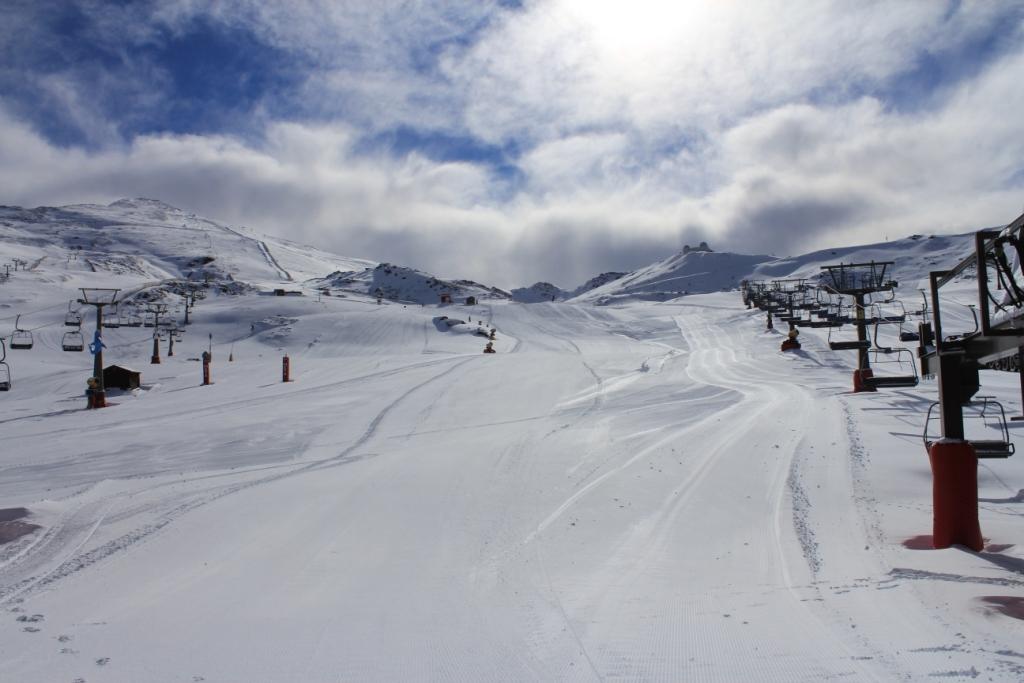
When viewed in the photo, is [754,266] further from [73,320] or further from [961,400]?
[961,400]

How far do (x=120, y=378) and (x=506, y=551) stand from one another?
27.9 meters

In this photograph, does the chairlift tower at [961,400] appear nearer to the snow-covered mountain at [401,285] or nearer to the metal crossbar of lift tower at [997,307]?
the metal crossbar of lift tower at [997,307]

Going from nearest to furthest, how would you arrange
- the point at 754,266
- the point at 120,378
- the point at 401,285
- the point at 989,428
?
1. the point at 989,428
2. the point at 120,378
3. the point at 401,285
4. the point at 754,266

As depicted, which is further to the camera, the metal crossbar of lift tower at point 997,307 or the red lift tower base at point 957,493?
the red lift tower base at point 957,493

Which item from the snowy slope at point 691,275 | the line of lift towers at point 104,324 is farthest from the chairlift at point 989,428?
the snowy slope at point 691,275

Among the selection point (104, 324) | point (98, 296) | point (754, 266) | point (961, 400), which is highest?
point (754, 266)

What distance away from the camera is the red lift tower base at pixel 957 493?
6.20 meters

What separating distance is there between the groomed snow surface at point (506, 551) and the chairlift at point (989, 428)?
619mm

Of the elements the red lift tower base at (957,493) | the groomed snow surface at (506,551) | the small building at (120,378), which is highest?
the small building at (120,378)

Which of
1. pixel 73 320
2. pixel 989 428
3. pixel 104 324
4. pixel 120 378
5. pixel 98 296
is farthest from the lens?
pixel 98 296

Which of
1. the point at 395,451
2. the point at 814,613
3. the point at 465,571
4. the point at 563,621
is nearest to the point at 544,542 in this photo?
the point at 465,571

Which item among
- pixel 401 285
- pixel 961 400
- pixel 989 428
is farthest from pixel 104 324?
pixel 401 285

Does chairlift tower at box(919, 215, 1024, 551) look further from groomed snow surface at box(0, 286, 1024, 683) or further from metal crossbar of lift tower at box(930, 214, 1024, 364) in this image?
groomed snow surface at box(0, 286, 1024, 683)

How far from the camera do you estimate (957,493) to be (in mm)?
6238
